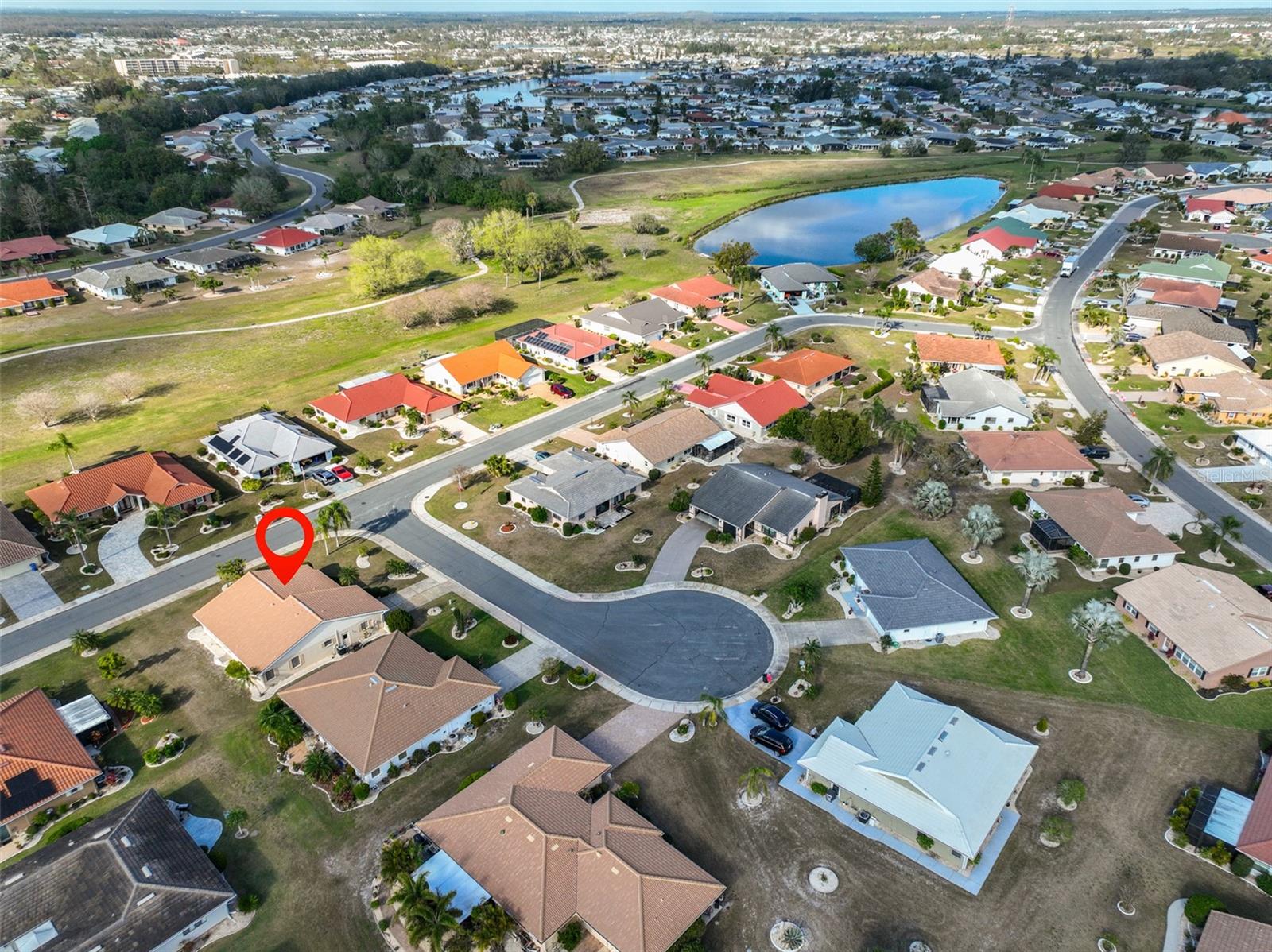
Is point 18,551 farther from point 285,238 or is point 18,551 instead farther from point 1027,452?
point 285,238

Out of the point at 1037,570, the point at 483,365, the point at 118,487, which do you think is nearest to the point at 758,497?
the point at 1037,570

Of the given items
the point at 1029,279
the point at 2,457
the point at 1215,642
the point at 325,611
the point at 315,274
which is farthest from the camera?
the point at 315,274

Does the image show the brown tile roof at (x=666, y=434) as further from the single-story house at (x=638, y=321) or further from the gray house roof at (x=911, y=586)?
the single-story house at (x=638, y=321)

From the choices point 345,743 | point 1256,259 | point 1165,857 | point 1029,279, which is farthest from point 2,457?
point 1256,259

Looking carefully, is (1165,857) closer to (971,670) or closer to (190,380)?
(971,670)

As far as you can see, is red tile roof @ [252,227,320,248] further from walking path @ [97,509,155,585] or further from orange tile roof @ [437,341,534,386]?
walking path @ [97,509,155,585]
